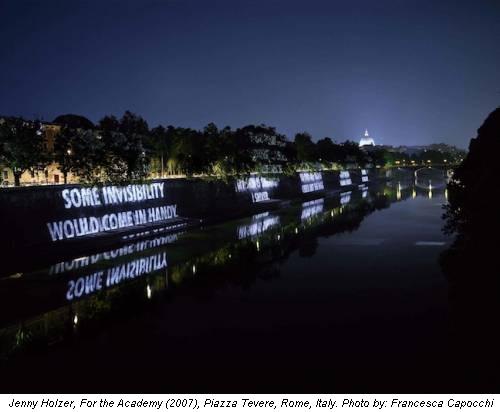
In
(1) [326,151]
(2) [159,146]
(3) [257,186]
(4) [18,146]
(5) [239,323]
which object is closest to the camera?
(5) [239,323]

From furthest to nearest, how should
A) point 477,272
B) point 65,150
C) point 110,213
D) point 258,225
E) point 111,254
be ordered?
point 258,225 → point 65,150 → point 110,213 → point 111,254 → point 477,272

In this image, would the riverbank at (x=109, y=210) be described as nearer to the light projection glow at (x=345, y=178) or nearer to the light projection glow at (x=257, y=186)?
the light projection glow at (x=257, y=186)

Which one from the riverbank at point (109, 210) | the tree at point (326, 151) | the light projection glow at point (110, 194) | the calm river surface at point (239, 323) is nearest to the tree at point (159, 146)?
the riverbank at point (109, 210)

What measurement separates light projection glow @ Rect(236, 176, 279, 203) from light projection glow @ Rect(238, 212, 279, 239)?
7.32 metres

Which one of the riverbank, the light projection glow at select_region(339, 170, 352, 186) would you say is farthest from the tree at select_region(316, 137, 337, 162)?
the riverbank

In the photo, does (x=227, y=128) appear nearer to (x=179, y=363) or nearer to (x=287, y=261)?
(x=287, y=261)

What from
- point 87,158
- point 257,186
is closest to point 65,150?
point 87,158

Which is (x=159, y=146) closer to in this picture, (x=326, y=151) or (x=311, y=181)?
(x=311, y=181)

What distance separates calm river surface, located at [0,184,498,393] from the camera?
484 inches

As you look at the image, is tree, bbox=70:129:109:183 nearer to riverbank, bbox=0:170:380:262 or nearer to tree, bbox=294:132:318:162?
riverbank, bbox=0:170:380:262

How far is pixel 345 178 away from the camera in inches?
4724

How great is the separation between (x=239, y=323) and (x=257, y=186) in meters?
50.2

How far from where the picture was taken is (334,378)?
1215 centimetres

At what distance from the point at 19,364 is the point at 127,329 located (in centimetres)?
382
